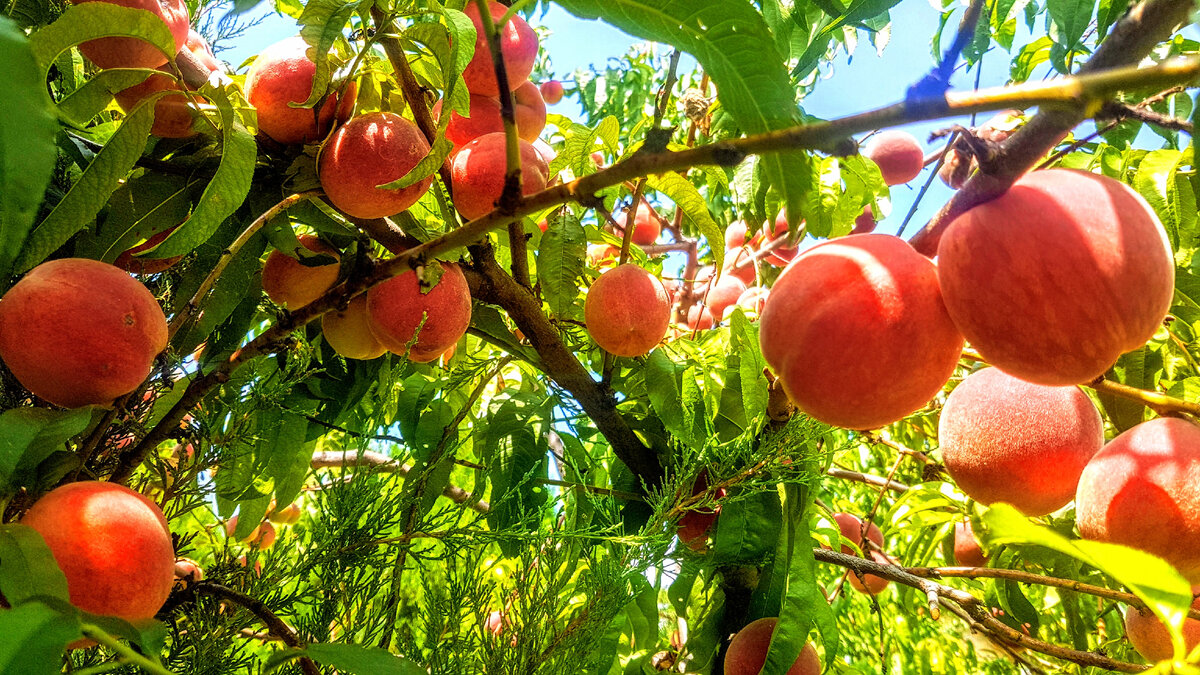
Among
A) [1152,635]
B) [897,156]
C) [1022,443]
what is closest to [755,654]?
[1022,443]

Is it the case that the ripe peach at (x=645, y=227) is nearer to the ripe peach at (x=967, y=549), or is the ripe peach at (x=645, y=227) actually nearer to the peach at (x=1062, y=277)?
the ripe peach at (x=967, y=549)

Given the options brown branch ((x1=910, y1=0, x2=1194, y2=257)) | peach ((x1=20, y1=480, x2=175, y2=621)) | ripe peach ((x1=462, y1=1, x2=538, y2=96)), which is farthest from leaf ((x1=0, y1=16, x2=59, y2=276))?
ripe peach ((x1=462, y1=1, x2=538, y2=96))

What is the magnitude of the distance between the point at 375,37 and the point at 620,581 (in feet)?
2.62

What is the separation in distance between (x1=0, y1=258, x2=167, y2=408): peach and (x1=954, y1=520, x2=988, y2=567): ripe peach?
63.2 inches

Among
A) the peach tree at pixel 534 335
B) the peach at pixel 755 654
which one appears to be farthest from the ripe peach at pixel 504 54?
the peach at pixel 755 654

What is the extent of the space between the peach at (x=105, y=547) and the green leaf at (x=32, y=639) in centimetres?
21

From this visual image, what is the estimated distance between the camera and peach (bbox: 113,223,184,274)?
1.04 meters

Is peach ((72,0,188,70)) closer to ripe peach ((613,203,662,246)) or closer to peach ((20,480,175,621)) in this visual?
peach ((20,480,175,621))

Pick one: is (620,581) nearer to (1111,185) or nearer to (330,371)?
(330,371)

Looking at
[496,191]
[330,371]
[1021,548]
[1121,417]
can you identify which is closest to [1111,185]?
[1121,417]

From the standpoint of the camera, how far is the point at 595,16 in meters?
0.65

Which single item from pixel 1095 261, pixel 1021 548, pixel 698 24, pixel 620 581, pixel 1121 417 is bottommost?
pixel 1021 548

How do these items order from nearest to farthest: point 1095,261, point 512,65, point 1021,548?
point 1095,261
point 512,65
point 1021,548

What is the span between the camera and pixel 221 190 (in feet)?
2.77
